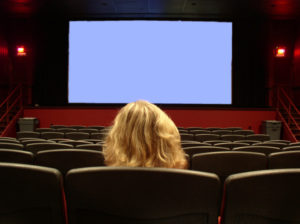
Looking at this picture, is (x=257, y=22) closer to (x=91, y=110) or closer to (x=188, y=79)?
(x=188, y=79)

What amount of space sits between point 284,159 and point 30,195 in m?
1.78

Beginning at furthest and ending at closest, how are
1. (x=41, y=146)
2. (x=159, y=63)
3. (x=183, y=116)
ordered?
1. (x=159, y=63)
2. (x=183, y=116)
3. (x=41, y=146)

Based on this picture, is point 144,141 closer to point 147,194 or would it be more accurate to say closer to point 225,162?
point 147,194

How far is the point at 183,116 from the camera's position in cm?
920

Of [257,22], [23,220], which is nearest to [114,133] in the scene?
[23,220]

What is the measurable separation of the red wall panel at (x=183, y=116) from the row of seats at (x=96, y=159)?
23.5 ft

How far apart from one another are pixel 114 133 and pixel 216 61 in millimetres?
9199


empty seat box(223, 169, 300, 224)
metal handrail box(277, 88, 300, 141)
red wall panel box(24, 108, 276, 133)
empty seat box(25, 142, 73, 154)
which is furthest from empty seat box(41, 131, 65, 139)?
metal handrail box(277, 88, 300, 141)

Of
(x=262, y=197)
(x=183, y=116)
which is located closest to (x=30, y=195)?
(x=262, y=197)

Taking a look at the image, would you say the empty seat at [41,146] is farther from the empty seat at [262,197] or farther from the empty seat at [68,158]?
the empty seat at [262,197]

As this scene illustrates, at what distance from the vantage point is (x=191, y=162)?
2043 mm

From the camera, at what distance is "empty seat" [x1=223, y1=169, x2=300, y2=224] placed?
34.3 inches

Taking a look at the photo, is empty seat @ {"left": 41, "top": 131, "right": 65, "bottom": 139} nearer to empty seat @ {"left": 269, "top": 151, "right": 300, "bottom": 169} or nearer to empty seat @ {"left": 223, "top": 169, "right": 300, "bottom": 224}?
empty seat @ {"left": 269, "top": 151, "right": 300, "bottom": 169}

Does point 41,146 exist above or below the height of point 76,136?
above
